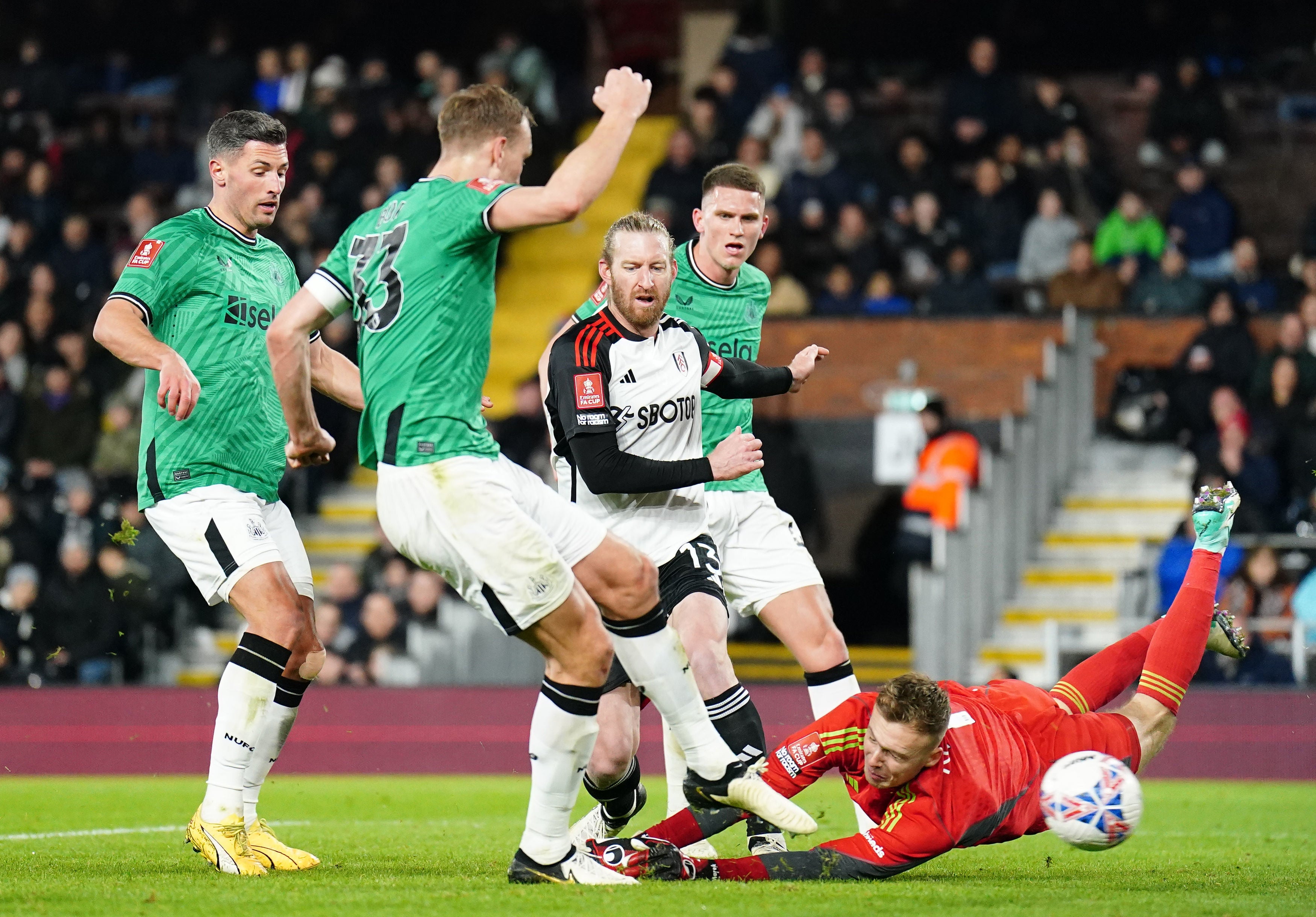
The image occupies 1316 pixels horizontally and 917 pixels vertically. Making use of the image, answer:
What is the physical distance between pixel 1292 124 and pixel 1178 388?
4.53 m

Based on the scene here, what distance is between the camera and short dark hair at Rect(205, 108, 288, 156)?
710cm

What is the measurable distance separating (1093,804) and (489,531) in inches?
88.4

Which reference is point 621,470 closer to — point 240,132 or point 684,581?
point 684,581

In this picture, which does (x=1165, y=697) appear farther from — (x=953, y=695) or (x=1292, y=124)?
(x=1292, y=124)

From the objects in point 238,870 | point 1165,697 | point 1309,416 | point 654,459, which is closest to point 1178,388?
point 1309,416

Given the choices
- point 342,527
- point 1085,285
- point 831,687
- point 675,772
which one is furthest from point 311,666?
point 342,527

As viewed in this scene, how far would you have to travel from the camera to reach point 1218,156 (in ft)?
59.4

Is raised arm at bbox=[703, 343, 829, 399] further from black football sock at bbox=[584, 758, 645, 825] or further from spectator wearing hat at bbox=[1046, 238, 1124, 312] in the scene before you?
spectator wearing hat at bbox=[1046, 238, 1124, 312]

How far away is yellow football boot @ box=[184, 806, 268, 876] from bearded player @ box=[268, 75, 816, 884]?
105 cm

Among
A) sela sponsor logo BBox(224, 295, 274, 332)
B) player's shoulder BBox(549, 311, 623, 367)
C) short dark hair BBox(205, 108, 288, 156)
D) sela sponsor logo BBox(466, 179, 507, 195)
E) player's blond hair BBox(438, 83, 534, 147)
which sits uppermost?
short dark hair BBox(205, 108, 288, 156)

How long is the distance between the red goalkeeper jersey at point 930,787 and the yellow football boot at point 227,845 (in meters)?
1.92

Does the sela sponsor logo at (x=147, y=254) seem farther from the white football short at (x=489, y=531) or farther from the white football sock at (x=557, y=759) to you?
the white football sock at (x=557, y=759)

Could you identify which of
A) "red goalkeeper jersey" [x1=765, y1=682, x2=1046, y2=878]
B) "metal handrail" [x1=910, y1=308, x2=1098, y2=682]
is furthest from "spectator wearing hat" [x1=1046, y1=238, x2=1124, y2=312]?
"red goalkeeper jersey" [x1=765, y1=682, x2=1046, y2=878]

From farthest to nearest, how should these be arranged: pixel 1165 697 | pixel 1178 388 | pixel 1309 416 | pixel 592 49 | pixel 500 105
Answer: pixel 592 49, pixel 1178 388, pixel 1309 416, pixel 1165 697, pixel 500 105
